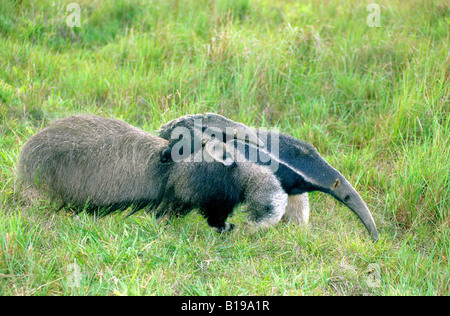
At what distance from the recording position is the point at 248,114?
6.09 meters

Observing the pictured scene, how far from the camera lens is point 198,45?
7012 millimetres

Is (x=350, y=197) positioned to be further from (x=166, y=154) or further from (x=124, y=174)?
(x=124, y=174)

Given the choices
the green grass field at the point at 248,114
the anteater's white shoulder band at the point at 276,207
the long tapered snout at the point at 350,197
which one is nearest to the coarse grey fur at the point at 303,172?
the long tapered snout at the point at 350,197

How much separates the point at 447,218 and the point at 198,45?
417 cm

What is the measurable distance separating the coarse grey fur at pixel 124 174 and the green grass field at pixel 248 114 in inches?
11.0

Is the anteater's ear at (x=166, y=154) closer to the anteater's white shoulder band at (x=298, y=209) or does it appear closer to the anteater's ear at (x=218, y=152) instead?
the anteater's ear at (x=218, y=152)

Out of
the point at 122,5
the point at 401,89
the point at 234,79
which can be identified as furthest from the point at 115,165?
the point at 122,5

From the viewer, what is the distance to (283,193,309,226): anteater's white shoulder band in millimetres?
4711

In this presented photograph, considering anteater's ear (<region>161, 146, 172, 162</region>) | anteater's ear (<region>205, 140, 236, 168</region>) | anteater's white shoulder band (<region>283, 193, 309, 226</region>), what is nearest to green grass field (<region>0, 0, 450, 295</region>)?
anteater's white shoulder band (<region>283, 193, 309, 226</region>)

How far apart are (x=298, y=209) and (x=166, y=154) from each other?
1501 mm

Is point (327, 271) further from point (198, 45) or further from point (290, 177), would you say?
point (198, 45)

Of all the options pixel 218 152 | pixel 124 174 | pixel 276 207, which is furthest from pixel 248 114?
pixel 124 174

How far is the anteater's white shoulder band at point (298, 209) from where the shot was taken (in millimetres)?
4711

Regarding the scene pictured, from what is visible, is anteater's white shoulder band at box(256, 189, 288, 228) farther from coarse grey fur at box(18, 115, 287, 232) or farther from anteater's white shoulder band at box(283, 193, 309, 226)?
anteater's white shoulder band at box(283, 193, 309, 226)
